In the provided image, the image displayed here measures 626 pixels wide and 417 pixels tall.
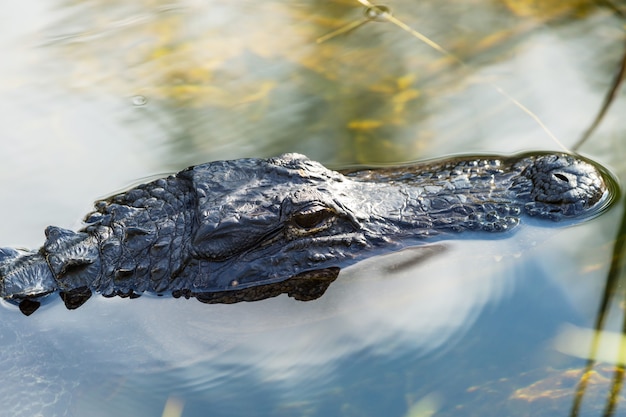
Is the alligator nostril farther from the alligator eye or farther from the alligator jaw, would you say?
the alligator jaw

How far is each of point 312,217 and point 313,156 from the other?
136 centimetres

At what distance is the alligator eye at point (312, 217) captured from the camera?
3.28 m

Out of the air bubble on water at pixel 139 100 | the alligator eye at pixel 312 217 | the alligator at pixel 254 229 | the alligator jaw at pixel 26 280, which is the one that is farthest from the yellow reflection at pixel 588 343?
the air bubble on water at pixel 139 100

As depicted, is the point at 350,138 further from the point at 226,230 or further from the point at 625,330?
the point at 625,330

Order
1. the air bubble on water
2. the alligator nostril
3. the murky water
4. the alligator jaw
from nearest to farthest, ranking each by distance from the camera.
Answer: the murky water, the alligator jaw, the alligator nostril, the air bubble on water

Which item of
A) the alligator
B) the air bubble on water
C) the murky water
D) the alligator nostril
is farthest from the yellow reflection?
the air bubble on water

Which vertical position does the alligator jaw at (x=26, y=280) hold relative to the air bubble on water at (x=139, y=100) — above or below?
above

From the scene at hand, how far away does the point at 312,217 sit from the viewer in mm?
3305

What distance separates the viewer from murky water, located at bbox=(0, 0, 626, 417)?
325 cm

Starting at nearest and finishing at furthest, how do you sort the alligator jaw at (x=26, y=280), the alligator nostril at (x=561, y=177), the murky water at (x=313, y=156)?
the murky water at (x=313, y=156)
the alligator jaw at (x=26, y=280)
the alligator nostril at (x=561, y=177)

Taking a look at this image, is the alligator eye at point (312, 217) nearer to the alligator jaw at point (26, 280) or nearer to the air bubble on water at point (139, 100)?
the alligator jaw at point (26, 280)

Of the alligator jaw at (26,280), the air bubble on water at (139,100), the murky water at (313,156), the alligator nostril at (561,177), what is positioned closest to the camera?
the murky water at (313,156)

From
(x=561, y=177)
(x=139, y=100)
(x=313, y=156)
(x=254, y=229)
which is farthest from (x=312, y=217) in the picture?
(x=139, y=100)

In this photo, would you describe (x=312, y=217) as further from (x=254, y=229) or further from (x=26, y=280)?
(x=26, y=280)
